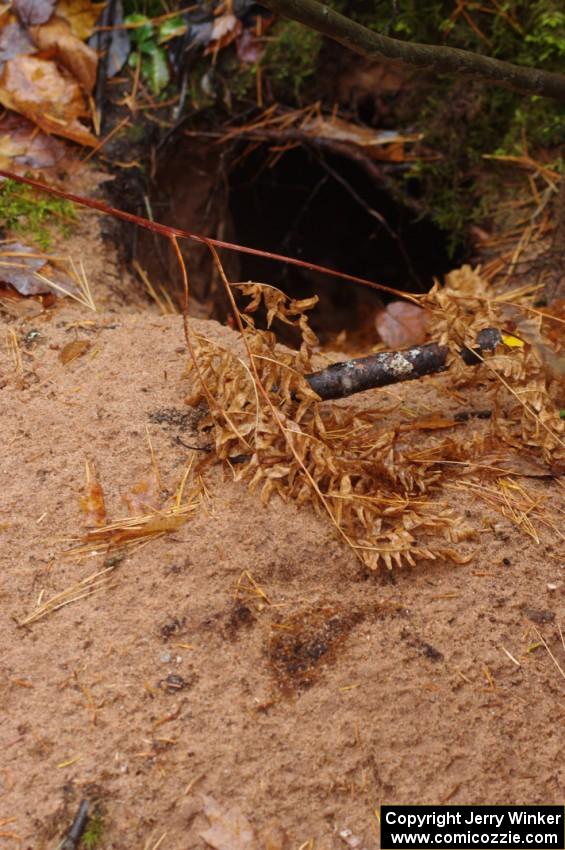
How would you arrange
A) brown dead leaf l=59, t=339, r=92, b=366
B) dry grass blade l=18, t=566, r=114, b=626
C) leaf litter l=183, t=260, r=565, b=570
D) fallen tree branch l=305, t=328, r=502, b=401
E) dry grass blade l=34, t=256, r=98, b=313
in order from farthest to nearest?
dry grass blade l=34, t=256, r=98, b=313
brown dead leaf l=59, t=339, r=92, b=366
fallen tree branch l=305, t=328, r=502, b=401
leaf litter l=183, t=260, r=565, b=570
dry grass blade l=18, t=566, r=114, b=626

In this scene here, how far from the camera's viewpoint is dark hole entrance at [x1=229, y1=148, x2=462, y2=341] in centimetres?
446

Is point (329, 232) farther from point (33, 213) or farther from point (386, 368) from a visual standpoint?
point (386, 368)

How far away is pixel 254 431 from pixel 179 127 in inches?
89.5

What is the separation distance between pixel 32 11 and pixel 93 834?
3.34m

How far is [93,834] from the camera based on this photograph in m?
1.58

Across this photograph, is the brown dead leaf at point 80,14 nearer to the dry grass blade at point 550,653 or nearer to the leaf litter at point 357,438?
the leaf litter at point 357,438

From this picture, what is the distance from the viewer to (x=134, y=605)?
6.20 feet

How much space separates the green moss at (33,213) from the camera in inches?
120

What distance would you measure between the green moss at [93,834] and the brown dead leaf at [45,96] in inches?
112

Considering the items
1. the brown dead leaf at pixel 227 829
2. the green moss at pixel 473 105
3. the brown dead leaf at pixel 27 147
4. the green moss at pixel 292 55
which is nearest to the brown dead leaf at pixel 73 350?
the brown dead leaf at pixel 27 147

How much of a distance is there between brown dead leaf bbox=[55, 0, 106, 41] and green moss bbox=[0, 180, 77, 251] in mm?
938

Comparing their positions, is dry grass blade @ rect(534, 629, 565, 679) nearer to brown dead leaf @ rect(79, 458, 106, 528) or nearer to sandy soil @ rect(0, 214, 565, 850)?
sandy soil @ rect(0, 214, 565, 850)

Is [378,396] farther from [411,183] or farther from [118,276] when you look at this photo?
[411,183]

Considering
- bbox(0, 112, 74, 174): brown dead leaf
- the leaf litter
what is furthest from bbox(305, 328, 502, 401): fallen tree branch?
bbox(0, 112, 74, 174): brown dead leaf
